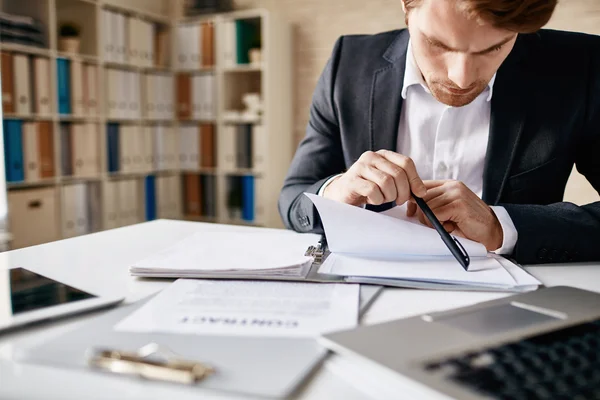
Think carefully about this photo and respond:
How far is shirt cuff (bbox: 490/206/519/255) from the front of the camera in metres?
0.94

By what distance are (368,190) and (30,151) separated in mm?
2520

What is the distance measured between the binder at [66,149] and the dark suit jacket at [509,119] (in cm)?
215

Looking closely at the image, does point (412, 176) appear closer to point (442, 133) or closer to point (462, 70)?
point (462, 70)

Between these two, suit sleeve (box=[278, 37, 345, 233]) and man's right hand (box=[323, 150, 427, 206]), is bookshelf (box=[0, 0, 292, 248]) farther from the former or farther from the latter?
man's right hand (box=[323, 150, 427, 206])

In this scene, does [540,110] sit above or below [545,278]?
above

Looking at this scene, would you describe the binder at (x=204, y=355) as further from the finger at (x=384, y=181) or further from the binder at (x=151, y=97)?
the binder at (x=151, y=97)

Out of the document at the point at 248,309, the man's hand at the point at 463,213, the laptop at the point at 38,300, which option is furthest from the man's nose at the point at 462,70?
the laptop at the point at 38,300

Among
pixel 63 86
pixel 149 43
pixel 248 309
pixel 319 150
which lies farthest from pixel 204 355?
pixel 149 43

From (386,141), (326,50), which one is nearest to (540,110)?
(386,141)

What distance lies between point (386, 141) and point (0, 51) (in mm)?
2223

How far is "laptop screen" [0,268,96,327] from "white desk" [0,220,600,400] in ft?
0.12

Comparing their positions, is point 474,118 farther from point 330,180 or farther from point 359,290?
point 359,290

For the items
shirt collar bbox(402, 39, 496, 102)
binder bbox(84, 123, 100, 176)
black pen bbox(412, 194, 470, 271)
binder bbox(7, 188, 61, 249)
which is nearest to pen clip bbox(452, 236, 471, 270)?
black pen bbox(412, 194, 470, 271)

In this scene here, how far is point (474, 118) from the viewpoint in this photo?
53.2 inches
